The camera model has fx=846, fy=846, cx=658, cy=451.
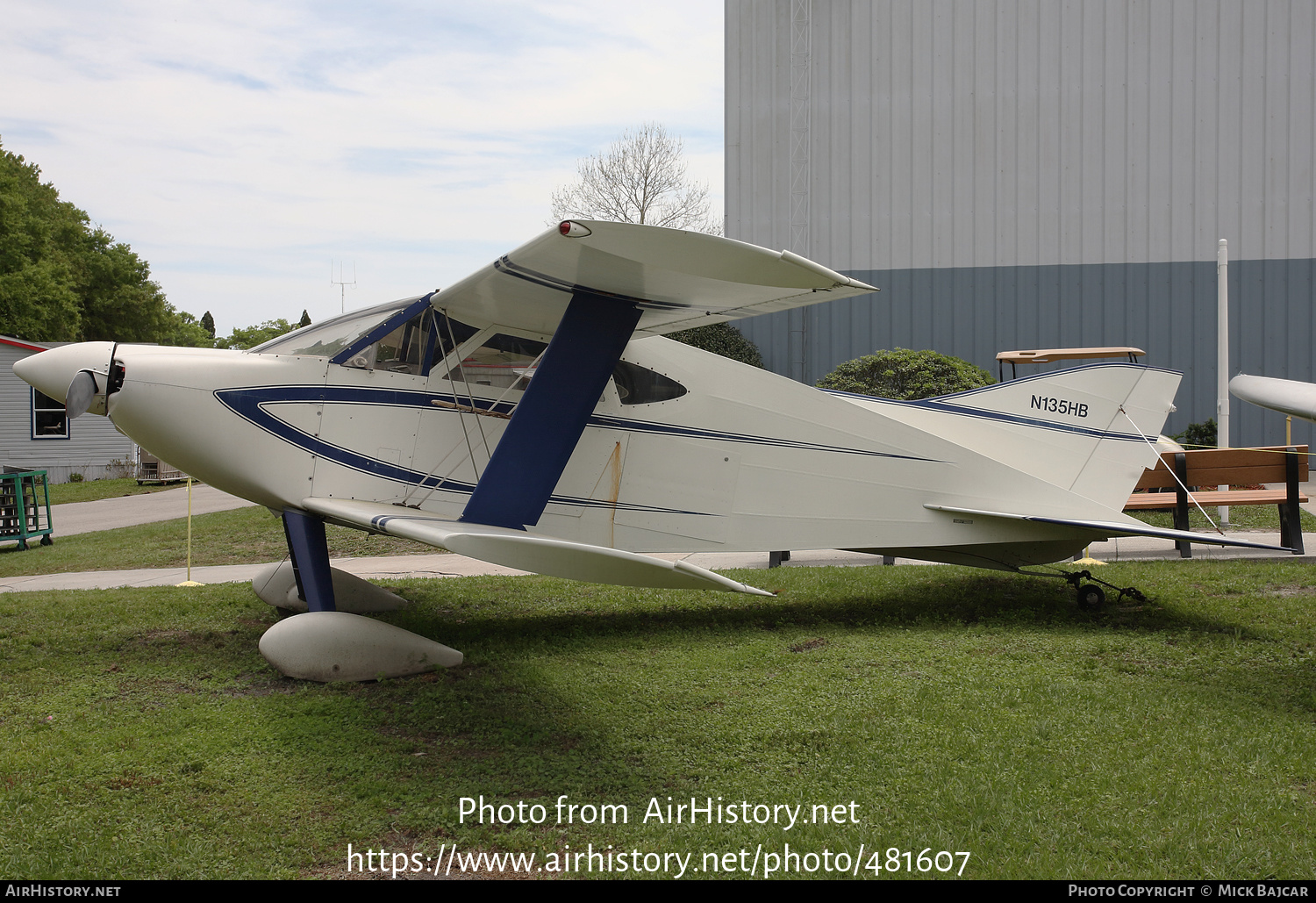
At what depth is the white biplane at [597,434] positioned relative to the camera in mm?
4477

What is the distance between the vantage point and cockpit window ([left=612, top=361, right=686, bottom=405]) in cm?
591

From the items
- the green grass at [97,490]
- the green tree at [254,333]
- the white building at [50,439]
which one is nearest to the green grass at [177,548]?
the green grass at [97,490]

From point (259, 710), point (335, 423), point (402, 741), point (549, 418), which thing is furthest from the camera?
point (335, 423)

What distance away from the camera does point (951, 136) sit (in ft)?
62.6

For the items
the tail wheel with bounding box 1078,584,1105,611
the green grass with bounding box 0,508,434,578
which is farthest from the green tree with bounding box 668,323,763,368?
the tail wheel with bounding box 1078,584,1105,611

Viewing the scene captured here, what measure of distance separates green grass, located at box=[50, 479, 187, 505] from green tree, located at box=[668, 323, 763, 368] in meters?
13.9

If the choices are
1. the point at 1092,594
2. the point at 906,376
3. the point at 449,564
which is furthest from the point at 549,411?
the point at 906,376

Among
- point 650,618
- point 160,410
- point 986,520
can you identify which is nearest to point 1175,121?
point 986,520

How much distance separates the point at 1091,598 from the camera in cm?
658

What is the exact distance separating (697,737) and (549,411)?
2.00m

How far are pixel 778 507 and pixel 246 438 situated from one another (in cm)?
365

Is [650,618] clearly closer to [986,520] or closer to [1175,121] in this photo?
[986,520]

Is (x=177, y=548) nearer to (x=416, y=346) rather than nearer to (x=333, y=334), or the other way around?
(x=333, y=334)

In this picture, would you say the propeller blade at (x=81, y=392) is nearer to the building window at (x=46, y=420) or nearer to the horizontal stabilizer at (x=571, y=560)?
the horizontal stabilizer at (x=571, y=560)
